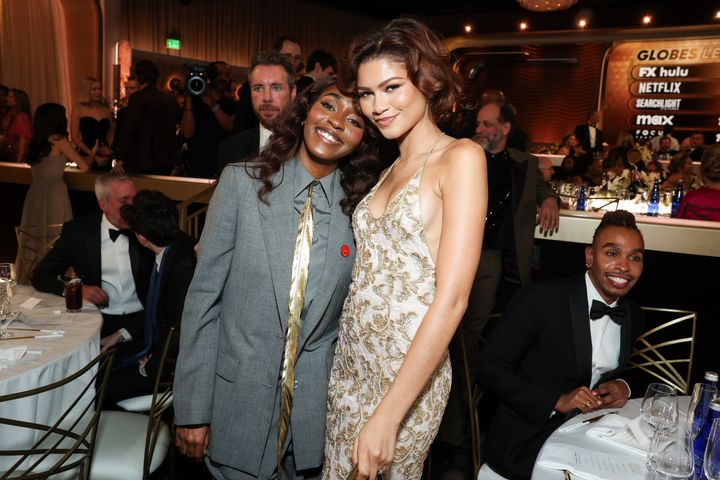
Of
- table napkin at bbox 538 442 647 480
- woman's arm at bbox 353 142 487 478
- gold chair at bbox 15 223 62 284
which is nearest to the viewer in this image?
woman's arm at bbox 353 142 487 478

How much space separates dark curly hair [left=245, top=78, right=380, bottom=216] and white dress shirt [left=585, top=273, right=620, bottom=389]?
108 centimetres

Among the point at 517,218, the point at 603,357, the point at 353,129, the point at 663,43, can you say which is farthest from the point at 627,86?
the point at 353,129

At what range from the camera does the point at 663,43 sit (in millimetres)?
11352

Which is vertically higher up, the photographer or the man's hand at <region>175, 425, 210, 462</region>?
the photographer

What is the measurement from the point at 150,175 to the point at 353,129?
167 inches

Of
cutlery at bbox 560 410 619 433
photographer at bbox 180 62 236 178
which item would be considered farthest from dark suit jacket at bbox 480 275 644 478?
photographer at bbox 180 62 236 178

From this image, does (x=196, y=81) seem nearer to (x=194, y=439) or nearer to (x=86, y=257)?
(x=86, y=257)

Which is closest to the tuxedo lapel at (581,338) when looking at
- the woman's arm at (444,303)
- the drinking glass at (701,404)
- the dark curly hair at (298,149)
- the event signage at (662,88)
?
the drinking glass at (701,404)

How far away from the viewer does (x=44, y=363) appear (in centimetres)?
219

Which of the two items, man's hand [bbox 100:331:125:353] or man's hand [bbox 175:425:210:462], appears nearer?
man's hand [bbox 175:425:210:462]

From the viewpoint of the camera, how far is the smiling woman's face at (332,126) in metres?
1.66

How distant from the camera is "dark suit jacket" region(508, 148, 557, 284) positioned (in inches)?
145

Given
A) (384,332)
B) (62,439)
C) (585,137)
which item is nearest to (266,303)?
(384,332)

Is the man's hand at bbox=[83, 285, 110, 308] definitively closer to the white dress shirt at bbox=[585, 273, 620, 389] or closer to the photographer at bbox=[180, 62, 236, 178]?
the photographer at bbox=[180, 62, 236, 178]
